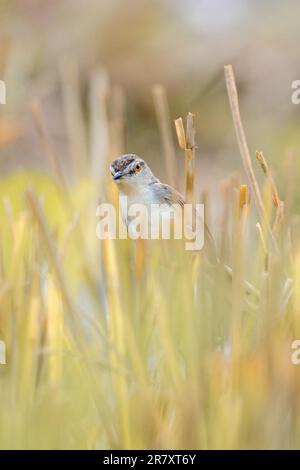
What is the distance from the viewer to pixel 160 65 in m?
1.98

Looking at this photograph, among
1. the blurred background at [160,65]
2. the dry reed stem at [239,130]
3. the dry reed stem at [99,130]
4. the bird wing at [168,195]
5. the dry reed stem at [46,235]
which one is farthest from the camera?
the blurred background at [160,65]

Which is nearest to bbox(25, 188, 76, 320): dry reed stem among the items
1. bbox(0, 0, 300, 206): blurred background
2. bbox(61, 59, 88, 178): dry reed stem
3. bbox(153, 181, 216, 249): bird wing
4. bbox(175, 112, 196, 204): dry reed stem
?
bbox(175, 112, 196, 204): dry reed stem

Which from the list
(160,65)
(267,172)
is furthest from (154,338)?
(160,65)

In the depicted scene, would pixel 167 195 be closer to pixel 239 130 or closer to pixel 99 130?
pixel 239 130

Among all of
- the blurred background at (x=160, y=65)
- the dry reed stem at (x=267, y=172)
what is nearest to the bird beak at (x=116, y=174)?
the dry reed stem at (x=267, y=172)

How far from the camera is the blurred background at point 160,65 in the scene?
1.86 m

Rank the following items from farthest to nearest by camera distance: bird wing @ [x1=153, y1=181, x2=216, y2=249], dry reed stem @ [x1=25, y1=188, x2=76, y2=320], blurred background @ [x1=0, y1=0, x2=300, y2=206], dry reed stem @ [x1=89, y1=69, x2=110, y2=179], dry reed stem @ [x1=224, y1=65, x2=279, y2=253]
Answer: blurred background @ [x1=0, y1=0, x2=300, y2=206], dry reed stem @ [x1=89, y1=69, x2=110, y2=179], bird wing @ [x1=153, y1=181, x2=216, y2=249], dry reed stem @ [x1=224, y1=65, x2=279, y2=253], dry reed stem @ [x1=25, y1=188, x2=76, y2=320]

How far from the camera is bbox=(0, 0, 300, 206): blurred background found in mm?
1861

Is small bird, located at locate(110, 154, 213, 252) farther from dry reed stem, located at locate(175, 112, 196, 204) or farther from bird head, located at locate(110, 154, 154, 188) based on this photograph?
dry reed stem, located at locate(175, 112, 196, 204)

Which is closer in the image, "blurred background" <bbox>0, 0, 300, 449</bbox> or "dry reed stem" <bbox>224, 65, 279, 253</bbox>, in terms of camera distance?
"blurred background" <bbox>0, 0, 300, 449</bbox>

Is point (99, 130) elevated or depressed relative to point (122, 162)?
elevated

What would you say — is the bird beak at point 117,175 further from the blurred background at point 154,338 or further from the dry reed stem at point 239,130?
the dry reed stem at point 239,130
